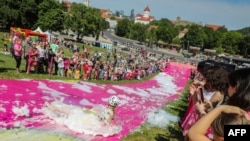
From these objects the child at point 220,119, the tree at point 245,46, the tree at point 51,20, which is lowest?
the tree at point 245,46

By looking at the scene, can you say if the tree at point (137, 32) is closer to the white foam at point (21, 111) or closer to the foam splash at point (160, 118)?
the foam splash at point (160, 118)

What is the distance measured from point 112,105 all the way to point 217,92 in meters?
4.58

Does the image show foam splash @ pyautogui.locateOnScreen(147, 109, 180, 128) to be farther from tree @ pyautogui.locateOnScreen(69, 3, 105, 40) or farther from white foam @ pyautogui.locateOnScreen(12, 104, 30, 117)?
tree @ pyautogui.locateOnScreen(69, 3, 105, 40)

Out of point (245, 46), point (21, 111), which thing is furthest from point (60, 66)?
point (245, 46)

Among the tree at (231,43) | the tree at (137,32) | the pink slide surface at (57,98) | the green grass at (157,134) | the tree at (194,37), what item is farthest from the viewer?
the tree at (137,32)

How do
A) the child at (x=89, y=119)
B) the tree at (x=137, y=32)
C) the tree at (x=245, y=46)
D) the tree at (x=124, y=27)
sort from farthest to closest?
1. the tree at (x=124, y=27)
2. the tree at (x=137, y=32)
3. the tree at (x=245, y=46)
4. the child at (x=89, y=119)

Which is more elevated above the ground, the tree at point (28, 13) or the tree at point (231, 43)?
the tree at point (28, 13)

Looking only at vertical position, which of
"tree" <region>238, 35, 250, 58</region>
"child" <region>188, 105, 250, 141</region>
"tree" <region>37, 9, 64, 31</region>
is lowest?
"tree" <region>238, 35, 250, 58</region>

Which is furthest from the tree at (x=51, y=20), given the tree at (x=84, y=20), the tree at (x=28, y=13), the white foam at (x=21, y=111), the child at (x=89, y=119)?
the child at (x=89, y=119)

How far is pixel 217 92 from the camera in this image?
5.89 m

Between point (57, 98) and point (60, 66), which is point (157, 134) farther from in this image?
point (60, 66)

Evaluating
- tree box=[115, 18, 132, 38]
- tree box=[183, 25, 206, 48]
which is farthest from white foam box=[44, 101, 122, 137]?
tree box=[115, 18, 132, 38]

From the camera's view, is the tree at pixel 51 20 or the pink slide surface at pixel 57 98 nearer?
the pink slide surface at pixel 57 98

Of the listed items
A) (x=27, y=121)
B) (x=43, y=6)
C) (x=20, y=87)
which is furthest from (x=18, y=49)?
(x=43, y=6)
